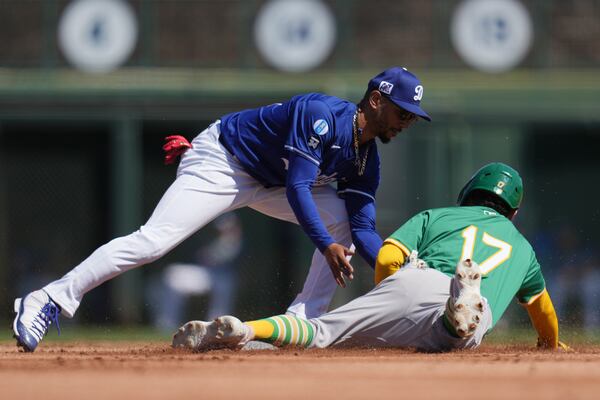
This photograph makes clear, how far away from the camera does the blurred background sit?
1323 cm

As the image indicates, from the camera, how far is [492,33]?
47.0 ft

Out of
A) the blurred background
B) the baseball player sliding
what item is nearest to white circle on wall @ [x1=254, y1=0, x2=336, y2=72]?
the blurred background

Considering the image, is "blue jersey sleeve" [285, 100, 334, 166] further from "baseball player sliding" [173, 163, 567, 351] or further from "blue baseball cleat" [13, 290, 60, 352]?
"blue baseball cleat" [13, 290, 60, 352]

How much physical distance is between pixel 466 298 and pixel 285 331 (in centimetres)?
97

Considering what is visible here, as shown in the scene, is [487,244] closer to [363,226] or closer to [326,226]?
[363,226]

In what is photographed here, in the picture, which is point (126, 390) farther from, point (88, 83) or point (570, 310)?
point (88, 83)

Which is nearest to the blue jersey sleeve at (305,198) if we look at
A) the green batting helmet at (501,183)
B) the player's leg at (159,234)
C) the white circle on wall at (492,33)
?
the player's leg at (159,234)

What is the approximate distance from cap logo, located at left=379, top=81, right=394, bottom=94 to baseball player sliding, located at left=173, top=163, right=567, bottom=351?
0.65 metres

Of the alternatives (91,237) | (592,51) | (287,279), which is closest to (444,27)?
(592,51)

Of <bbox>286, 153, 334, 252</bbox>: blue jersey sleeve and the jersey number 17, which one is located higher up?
<bbox>286, 153, 334, 252</bbox>: blue jersey sleeve

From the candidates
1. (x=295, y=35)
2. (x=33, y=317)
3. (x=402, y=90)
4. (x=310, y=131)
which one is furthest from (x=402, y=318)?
(x=295, y=35)

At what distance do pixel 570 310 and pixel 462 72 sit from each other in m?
3.14

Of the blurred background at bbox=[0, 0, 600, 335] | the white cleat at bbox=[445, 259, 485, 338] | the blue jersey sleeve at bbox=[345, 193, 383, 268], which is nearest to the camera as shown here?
the white cleat at bbox=[445, 259, 485, 338]

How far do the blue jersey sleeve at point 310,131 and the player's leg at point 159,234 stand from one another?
489 millimetres
